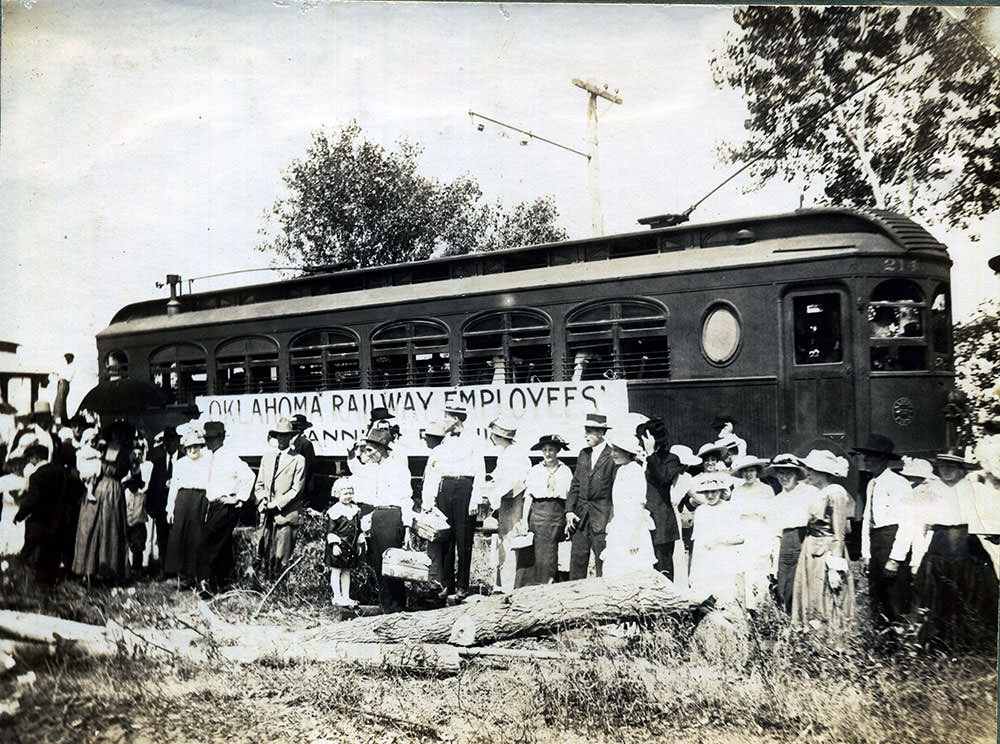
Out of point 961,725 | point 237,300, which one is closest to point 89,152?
point 237,300

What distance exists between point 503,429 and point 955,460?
9.52 feet

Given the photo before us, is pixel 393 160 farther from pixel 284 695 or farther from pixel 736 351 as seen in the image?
pixel 284 695

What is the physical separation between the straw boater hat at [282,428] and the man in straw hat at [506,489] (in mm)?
1578

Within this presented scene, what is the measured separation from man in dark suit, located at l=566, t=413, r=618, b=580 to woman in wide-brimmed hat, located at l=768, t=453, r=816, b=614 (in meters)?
1.07

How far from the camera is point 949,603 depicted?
190 inches

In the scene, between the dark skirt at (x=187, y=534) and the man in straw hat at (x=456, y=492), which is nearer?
the man in straw hat at (x=456, y=492)

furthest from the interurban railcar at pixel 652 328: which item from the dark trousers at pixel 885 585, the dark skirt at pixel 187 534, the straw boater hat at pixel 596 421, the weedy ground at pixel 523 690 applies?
the weedy ground at pixel 523 690

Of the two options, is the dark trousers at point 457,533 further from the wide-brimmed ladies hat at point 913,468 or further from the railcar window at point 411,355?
the wide-brimmed ladies hat at point 913,468

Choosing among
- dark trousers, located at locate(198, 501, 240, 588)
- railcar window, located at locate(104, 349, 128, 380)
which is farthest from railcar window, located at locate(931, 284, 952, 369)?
railcar window, located at locate(104, 349, 128, 380)

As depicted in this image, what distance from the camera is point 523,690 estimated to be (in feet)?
16.8

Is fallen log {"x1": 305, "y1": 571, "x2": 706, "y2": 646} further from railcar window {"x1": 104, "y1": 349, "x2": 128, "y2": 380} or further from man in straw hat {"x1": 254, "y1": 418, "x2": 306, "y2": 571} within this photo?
railcar window {"x1": 104, "y1": 349, "x2": 128, "y2": 380}

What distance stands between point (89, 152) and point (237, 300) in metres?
1.46

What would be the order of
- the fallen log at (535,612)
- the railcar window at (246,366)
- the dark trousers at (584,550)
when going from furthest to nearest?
the railcar window at (246,366) < the dark trousers at (584,550) < the fallen log at (535,612)

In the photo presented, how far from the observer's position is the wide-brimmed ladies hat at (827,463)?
4.79m
